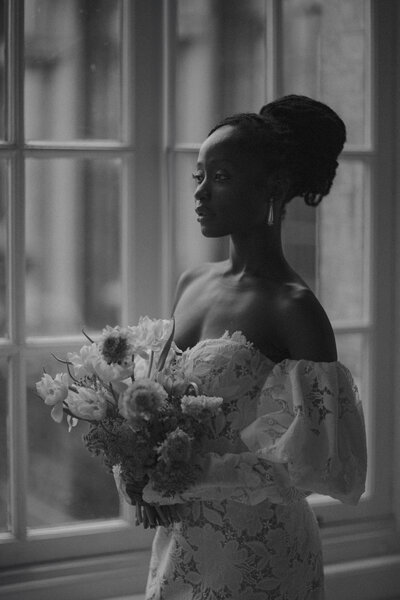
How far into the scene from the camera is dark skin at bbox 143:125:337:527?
1.57 meters

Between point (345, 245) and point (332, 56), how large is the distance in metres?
0.54

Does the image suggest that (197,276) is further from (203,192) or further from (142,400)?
(142,400)

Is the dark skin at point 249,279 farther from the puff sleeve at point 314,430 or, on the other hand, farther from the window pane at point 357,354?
the window pane at point 357,354

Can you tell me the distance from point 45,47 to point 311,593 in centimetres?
143

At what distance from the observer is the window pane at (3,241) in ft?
6.80

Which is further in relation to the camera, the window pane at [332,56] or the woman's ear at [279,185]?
the window pane at [332,56]

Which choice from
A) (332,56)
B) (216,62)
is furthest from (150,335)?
(332,56)

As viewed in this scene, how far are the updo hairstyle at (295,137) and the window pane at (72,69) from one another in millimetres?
587

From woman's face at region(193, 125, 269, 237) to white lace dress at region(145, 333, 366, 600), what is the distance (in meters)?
0.23

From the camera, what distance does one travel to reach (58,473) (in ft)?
7.25

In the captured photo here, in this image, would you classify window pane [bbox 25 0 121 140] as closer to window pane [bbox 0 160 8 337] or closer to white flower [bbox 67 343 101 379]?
window pane [bbox 0 160 8 337]

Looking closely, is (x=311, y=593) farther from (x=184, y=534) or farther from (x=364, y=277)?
(x=364, y=277)

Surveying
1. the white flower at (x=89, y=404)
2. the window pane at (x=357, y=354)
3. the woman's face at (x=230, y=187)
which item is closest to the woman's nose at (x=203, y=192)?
the woman's face at (x=230, y=187)

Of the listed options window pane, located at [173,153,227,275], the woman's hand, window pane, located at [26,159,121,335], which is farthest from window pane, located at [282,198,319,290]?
the woman's hand
